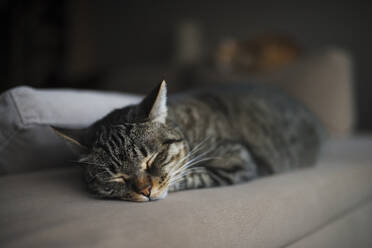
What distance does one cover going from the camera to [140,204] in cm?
84

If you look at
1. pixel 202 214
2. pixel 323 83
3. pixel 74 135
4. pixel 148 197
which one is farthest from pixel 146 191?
pixel 323 83

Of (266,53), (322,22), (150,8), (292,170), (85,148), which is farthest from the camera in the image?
(150,8)

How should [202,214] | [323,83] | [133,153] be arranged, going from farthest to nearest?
[323,83], [133,153], [202,214]

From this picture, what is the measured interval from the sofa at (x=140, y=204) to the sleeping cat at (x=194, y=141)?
2.4 inches

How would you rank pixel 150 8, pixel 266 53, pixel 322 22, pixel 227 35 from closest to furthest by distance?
pixel 322 22, pixel 266 53, pixel 227 35, pixel 150 8

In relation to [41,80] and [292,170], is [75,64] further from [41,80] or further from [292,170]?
[292,170]

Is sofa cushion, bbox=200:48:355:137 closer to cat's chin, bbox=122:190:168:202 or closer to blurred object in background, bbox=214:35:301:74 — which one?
blurred object in background, bbox=214:35:301:74

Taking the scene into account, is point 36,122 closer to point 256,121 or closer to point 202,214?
point 202,214

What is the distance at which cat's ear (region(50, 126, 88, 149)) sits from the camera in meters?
0.96

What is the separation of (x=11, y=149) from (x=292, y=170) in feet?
3.65

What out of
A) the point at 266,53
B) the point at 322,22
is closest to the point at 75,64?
the point at 266,53

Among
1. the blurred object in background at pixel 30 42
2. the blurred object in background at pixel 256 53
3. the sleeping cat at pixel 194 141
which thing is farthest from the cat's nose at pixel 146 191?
the blurred object in background at pixel 30 42

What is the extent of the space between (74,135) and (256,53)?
2.59 metres

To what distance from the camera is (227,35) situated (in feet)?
11.7
